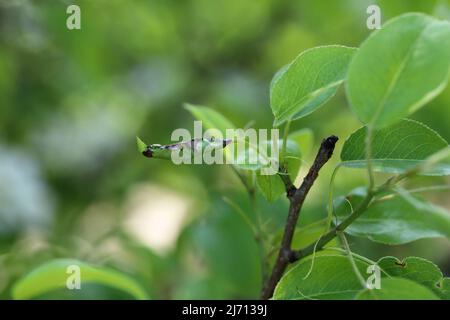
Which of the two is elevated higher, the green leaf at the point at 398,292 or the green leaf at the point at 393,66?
the green leaf at the point at 393,66

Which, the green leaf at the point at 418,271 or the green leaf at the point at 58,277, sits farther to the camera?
the green leaf at the point at 58,277

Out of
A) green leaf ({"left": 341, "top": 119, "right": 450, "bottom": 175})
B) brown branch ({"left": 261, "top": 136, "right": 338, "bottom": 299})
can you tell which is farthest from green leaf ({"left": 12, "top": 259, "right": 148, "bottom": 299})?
green leaf ({"left": 341, "top": 119, "right": 450, "bottom": 175})

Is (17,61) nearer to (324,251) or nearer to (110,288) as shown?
(110,288)

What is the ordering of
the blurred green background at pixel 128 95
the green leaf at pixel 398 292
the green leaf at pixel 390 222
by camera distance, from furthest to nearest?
the blurred green background at pixel 128 95 → the green leaf at pixel 390 222 → the green leaf at pixel 398 292

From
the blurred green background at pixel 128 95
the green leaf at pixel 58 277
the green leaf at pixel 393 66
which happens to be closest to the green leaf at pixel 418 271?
the green leaf at pixel 393 66

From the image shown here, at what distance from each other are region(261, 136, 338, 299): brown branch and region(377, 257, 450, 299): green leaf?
8 cm

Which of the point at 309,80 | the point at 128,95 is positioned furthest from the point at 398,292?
the point at 128,95

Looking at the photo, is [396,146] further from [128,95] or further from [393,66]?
[128,95]

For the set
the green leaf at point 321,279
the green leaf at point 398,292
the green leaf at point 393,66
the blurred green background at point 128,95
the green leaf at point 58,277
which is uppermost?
the blurred green background at point 128,95

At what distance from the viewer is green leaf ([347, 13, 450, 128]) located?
1.49ft

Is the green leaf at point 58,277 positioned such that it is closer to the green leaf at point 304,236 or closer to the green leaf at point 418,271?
the green leaf at point 304,236

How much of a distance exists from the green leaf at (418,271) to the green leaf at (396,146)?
8 cm

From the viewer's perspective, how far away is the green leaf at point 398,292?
1.47 feet
